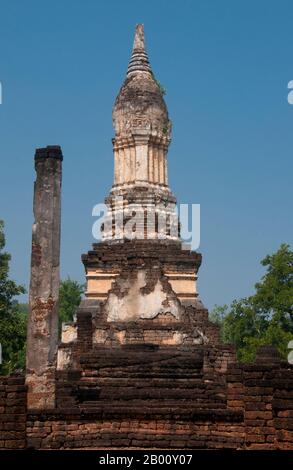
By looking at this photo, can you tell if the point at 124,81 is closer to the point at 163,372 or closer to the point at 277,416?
the point at 163,372

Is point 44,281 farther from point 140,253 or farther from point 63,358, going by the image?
point 140,253

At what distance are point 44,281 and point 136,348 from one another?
10.1 ft

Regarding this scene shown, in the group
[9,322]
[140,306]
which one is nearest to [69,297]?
[9,322]

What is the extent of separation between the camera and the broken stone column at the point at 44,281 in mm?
13664

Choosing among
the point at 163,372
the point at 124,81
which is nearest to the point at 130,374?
the point at 163,372

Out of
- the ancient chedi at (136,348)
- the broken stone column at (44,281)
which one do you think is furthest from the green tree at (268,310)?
the broken stone column at (44,281)

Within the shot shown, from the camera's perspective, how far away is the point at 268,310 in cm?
2903

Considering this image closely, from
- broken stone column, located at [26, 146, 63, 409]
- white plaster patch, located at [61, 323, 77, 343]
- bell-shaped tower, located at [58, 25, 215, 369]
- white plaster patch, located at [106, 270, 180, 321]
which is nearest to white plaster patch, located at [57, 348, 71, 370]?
bell-shaped tower, located at [58, 25, 215, 369]

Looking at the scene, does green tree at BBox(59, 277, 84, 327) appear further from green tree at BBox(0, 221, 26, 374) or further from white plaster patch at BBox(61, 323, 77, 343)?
white plaster patch at BBox(61, 323, 77, 343)

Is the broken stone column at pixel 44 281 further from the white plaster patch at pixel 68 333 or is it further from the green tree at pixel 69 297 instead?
the green tree at pixel 69 297

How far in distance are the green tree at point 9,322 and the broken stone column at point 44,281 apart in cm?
1264

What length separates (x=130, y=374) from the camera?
1451 cm

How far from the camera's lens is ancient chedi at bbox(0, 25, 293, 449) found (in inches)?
334
